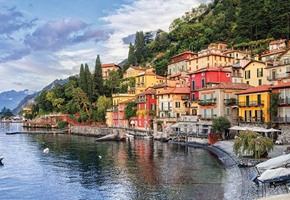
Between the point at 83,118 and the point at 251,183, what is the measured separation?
7711 cm

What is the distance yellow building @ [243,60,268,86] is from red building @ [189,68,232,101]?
319cm

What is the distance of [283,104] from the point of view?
145ft

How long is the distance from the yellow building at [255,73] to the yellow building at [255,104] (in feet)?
28.7

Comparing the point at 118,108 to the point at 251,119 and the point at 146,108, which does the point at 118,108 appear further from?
the point at 251,119

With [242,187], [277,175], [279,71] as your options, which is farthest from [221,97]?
[277,175]

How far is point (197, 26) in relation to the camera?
115 metres

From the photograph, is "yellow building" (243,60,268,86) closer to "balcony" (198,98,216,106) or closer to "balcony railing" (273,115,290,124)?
"balcony" (198,98,216,106)

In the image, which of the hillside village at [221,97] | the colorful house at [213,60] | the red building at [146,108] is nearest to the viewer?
the hillside village at [221,97]

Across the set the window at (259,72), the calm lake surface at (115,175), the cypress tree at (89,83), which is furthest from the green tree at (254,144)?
the cypress tree at (89,83)

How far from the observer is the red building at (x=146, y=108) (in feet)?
235

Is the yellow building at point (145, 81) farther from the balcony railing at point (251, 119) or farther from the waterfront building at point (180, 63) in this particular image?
the balcony railing at point (251, 119)

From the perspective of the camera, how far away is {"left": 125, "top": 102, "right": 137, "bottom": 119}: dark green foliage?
78169 millimetres

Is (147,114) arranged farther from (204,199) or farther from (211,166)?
(204,199)

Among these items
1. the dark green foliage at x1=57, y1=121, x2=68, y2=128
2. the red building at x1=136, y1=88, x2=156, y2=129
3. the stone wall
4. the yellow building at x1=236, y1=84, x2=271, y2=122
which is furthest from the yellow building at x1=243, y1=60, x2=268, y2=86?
the dark green foliage at x1=57, y1=121, x2=68, y2=128
